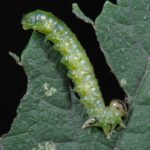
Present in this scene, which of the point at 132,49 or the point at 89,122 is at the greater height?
the point at 132,49

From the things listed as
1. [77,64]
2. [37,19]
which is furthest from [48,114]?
[37,19]

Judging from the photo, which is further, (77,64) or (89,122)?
(89,122)

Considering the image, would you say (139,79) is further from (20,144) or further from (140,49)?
(20,144)

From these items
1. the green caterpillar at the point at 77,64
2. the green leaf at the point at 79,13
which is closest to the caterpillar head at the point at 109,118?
the green caterpillar at the point at 77,64

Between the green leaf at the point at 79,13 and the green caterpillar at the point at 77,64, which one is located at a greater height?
the green leaf at the point at 79,13

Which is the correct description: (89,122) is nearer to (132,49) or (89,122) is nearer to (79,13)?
(132,49)

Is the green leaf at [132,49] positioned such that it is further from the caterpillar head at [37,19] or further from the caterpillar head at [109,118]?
the caterpillar head at [37,19]
